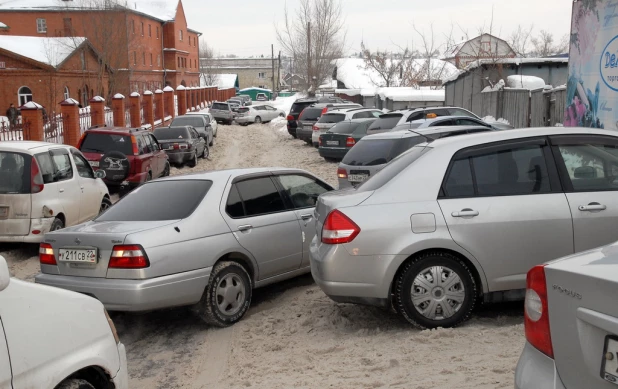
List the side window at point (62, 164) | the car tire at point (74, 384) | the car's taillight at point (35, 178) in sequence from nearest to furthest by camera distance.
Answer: the car tire at point (74, 384), the car's taillight at point (35, 178), the side window at point (62, 164)

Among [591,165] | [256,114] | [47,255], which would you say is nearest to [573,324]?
[591,165]

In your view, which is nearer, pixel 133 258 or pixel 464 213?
pixel 464 213

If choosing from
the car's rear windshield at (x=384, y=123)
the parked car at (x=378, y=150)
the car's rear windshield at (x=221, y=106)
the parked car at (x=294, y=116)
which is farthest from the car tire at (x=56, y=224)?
the car's rear windshield at (x=221, y=106)

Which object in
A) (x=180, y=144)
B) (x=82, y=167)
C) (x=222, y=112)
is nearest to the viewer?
(x=82, y=167)

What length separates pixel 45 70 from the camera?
44.1m

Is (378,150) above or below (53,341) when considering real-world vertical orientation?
above

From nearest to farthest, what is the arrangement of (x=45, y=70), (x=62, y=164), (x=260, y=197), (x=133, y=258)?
(x=133, y=258) → (x=260, y=197) → (x=62, y=164) → (x=45, y=70)

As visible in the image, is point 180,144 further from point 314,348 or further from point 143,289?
point 314,348

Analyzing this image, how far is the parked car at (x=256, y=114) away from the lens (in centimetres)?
4841

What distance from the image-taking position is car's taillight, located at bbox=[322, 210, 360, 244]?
5.52 meters

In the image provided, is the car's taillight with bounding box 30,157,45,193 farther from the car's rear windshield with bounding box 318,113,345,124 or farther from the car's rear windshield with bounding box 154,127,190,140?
the car's rear windshield with bounding box 318,113,345,124

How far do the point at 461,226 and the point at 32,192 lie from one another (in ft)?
21.7

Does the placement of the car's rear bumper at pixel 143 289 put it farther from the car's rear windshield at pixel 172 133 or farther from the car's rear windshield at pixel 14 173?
the car's rear windshield at pixel 172 133

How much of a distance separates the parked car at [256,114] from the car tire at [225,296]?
1666 inches
